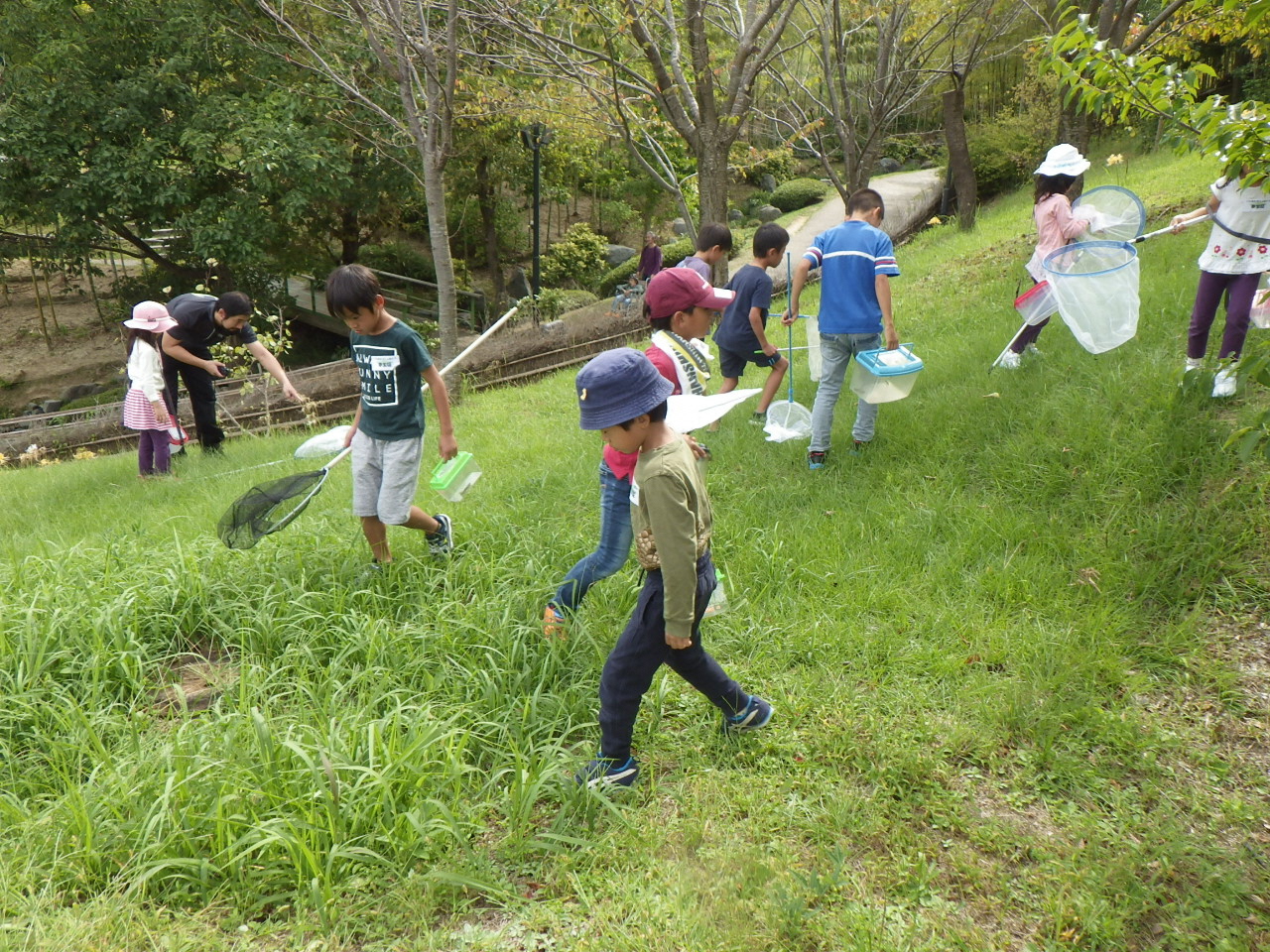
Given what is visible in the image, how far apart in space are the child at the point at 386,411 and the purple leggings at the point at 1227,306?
4.08 metres

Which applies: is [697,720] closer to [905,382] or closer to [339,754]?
[339,754]

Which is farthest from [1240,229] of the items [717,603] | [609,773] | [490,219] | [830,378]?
[490,219]

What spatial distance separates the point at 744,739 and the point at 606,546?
97 cm

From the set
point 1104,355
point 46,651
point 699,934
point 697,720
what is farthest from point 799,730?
point 1104,355

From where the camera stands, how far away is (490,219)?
20.5 metres

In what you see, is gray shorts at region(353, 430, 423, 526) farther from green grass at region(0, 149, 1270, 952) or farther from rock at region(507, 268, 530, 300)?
rock at region(507, 268, 530, 300)

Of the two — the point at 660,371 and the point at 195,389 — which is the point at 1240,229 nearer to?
the point at 660,371

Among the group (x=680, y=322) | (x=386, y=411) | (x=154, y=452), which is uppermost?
(x=680, y=322)

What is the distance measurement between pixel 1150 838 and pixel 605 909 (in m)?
1.66

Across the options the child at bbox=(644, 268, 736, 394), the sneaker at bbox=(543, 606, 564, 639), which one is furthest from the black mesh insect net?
the child at bbox=(644, 268, 736, 394)

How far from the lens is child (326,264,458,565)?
374 cm

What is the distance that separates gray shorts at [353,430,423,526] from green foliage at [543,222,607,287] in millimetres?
17866

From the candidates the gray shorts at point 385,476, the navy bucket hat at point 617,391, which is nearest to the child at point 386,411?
the gray shorts at point 385,476

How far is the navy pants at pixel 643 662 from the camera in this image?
105 inches
